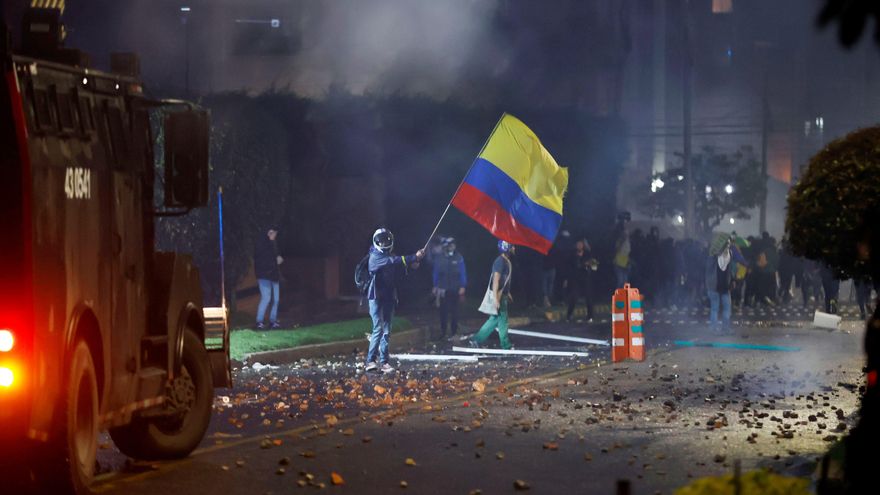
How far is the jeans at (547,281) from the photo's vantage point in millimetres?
34781

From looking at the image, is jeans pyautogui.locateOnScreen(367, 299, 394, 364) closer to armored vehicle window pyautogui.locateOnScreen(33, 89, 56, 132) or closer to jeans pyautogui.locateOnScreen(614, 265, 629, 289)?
armored vehicle window pyautogui.locateOnScreen(33, 89, 56, 132)

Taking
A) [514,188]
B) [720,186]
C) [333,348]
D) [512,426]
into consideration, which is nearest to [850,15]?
[512,426]

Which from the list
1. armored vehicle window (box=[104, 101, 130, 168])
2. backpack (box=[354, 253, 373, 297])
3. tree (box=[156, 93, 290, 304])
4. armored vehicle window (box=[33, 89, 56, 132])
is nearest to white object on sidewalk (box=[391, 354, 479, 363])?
backpack (box=[354, 253, 373, 297])

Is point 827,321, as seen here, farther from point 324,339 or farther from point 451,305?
Answer: point 324,339

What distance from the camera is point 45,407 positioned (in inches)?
308

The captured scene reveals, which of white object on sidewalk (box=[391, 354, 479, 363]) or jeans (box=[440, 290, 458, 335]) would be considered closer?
white object on sidewalk (box=[391, 354, 479, 363])

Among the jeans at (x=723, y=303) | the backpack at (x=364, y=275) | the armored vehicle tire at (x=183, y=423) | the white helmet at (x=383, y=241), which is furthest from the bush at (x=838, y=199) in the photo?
the jeans at (x=723, y=303)

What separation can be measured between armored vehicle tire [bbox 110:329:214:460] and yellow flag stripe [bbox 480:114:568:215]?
8.45 meters

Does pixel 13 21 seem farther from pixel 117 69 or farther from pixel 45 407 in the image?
pixel 45 407

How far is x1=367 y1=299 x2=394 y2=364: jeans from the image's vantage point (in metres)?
19.2

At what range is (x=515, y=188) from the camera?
763 inches

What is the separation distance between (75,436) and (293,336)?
14.1m

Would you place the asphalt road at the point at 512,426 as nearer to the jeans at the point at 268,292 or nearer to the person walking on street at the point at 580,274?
the jeans at the point at 268,292

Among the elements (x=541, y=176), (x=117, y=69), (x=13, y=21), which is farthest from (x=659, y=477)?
(x=13, y=21)
